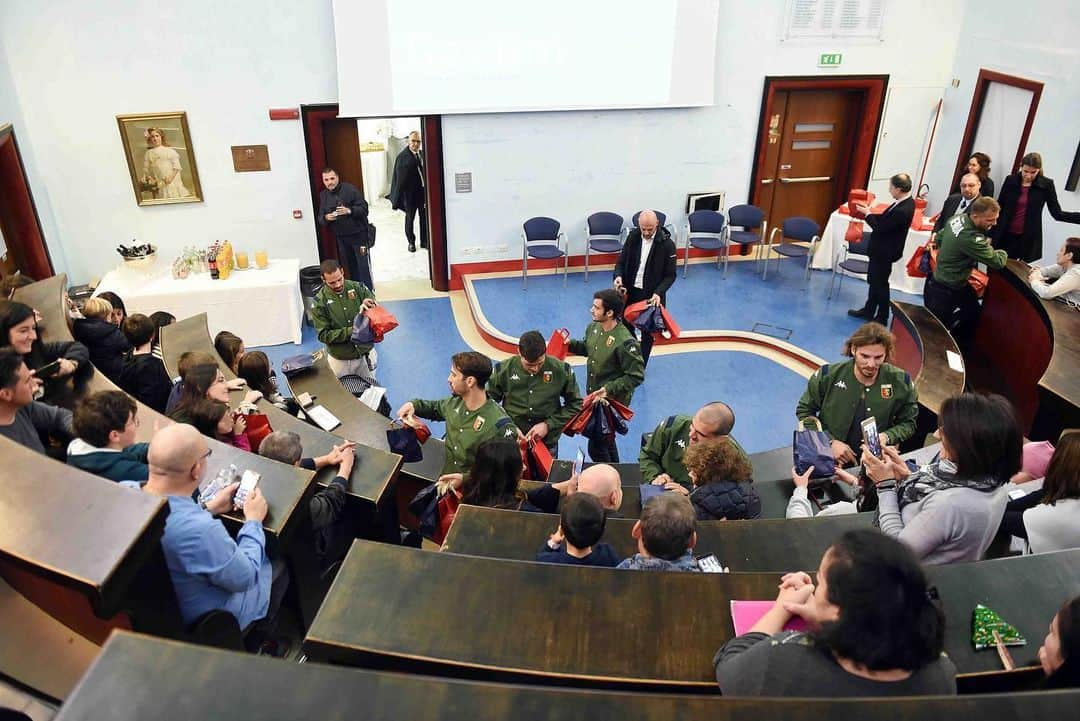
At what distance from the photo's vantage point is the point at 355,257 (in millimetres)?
8852

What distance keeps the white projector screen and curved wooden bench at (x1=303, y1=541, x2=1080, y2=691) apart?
7.59 m

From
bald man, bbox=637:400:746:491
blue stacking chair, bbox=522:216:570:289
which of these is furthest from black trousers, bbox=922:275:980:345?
blue stacking chair, bbox=522:216:570:289

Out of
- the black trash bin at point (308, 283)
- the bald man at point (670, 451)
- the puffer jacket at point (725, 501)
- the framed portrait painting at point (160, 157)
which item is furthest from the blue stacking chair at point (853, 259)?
the framed portrait painting at point (160, 157)

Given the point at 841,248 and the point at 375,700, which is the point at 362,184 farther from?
the point at 375,700

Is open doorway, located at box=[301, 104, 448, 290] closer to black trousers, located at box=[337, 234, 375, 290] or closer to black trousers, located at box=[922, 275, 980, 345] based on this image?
black trousers, located at box=[337, 234, 375, 290]

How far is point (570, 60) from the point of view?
9.12 meters

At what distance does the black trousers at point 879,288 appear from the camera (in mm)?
7980

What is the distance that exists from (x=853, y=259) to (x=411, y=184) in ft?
19.2

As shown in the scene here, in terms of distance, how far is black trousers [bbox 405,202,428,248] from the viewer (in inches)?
407

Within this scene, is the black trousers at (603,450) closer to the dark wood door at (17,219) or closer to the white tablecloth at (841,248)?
the white tablecloth at (841,248)

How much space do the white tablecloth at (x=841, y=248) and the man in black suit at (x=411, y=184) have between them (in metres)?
5.24

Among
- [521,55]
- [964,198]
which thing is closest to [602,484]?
[964,198]

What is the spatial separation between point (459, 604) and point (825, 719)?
3.08 feet

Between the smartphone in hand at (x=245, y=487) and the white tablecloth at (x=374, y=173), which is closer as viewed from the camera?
the smartphone in hand at (x=245, y=487)
